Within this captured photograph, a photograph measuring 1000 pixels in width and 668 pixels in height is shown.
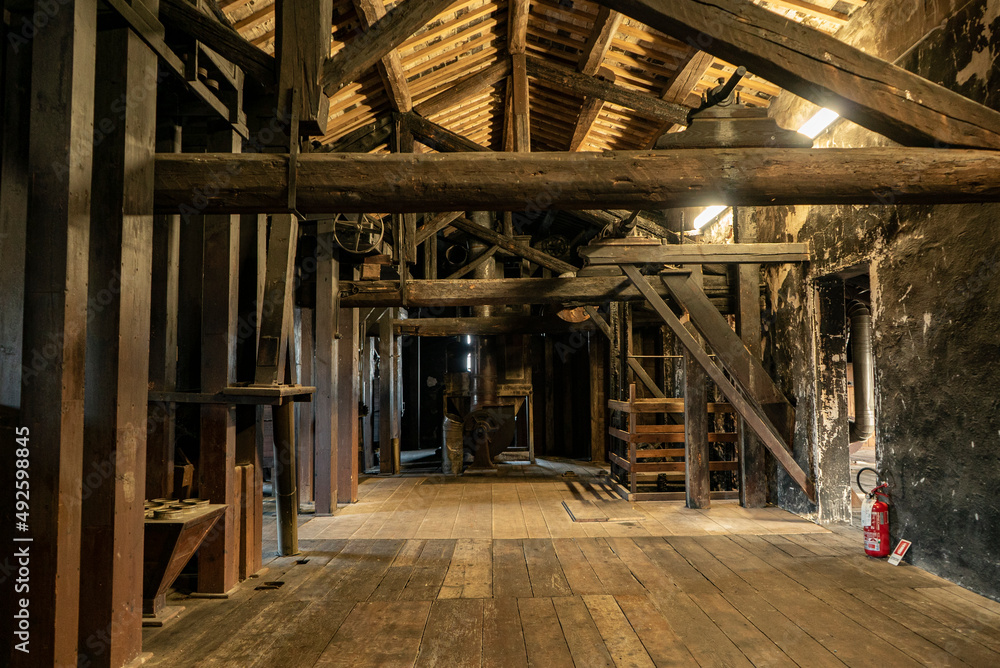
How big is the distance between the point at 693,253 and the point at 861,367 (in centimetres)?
399

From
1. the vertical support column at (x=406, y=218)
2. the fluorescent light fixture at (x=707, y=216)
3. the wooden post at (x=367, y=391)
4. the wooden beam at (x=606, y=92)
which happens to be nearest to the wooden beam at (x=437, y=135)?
the vertical support column at (x=406, y=218)

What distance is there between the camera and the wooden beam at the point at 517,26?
548 centimetres

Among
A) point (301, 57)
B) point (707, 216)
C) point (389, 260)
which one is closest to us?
point (301, 57)

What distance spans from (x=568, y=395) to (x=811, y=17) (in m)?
7.93

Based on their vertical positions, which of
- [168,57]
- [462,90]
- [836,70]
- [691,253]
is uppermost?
[462,90]

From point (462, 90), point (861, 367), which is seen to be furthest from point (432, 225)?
point (861, 367)

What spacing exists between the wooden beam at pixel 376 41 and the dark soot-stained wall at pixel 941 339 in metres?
3.18

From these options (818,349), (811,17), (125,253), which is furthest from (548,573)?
(811,17)

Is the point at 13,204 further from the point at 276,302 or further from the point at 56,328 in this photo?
the point at 276,302

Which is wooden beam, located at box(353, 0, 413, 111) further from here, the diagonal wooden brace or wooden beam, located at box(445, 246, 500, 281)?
the diagonal wooden brace

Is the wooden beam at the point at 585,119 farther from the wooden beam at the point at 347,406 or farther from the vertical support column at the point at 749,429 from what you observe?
the wooden beam at the point at 347,406

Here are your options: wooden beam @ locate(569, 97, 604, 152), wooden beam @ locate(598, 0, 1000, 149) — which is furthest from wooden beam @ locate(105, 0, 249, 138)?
wooden beam @ locate(569, 97, 604, 152)

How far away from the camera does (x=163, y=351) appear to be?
3426 mm

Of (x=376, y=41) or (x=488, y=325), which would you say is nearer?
(x=376, y=41)
